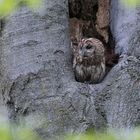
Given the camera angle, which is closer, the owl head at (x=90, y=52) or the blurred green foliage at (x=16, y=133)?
the blurred green foliage at (x=16, y=133)

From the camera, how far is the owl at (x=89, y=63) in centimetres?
178

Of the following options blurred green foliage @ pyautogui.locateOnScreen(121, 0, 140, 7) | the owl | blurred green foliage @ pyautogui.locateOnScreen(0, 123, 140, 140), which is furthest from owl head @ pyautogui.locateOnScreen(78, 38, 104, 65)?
blurred green foliage @ pyautogui.locateOnScreen(0, 123, 140, 140)

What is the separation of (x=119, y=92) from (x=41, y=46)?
0.31 meters

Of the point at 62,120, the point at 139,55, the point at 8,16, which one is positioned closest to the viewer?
the point at 62,120

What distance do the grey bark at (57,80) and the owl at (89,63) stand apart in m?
0.04

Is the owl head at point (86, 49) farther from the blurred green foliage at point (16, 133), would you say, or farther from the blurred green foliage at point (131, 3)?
the blurred green foliage at point (16, 133)

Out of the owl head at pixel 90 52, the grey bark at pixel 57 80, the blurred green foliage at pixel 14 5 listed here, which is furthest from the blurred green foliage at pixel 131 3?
the blurred green foliage at pixel 14 5

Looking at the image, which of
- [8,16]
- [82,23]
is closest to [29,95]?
[8,16]

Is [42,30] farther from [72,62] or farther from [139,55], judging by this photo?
[139,55]

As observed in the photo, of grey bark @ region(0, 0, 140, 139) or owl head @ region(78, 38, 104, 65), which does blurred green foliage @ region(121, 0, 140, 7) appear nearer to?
grey bark @ region(0, 0, 140, 139)

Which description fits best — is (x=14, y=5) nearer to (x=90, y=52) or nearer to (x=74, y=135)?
(x=90, y=52)

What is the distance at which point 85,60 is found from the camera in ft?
5.90

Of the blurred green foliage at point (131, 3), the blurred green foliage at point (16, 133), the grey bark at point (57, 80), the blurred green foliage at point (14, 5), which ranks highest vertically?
the blurred green foliage at point (14, 5)

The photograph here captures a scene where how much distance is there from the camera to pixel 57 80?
5.53ft
